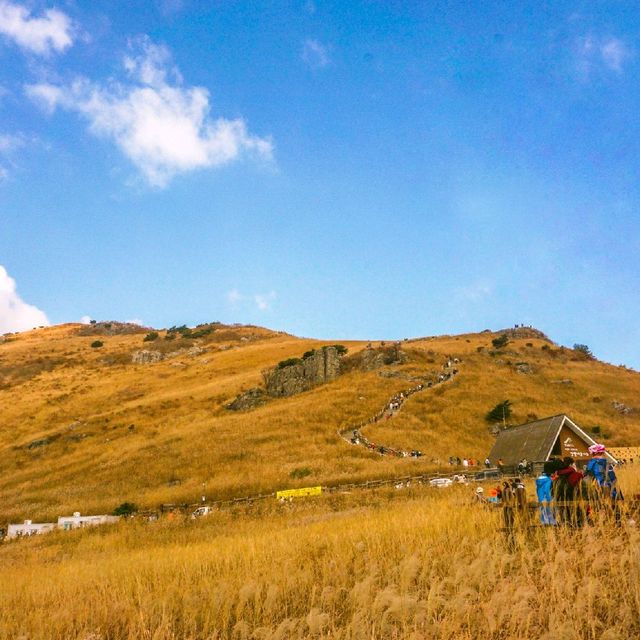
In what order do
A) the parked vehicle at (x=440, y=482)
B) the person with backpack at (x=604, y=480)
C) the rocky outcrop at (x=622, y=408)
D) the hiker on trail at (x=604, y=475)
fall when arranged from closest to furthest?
the person with backpack at (x=604, y=480) → the hiker on trail at (x=604, y=475) → the parked vehicle at (x=440, y=482) → the rocky outcrop at (x=622, y=408)

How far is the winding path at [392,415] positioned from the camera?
136 feet

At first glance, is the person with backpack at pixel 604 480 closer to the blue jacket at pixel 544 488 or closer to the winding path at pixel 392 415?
the blue jacket at pixel 544 488

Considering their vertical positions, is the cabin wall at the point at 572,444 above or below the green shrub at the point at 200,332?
below

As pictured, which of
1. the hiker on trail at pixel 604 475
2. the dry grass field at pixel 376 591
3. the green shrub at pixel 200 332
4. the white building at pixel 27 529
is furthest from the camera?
the green shrub at pixel 200 332

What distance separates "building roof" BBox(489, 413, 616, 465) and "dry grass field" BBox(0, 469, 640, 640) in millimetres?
24788

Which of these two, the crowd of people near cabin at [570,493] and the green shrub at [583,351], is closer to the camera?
the crowd of people near cabin at [570,493]

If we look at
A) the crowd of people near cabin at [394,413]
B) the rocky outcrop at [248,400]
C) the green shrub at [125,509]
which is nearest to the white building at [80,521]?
the green shrub at [125,509]

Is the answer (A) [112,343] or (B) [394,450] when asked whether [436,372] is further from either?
(A) [112,343]

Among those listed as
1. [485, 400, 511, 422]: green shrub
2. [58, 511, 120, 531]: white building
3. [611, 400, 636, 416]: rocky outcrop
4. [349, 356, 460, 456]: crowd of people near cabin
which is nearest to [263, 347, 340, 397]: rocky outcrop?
[349, 356, 460, 456]: crowd of people near cabin

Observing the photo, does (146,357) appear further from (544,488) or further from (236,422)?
(544,488)

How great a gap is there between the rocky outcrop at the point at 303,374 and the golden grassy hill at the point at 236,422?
8.30 feet

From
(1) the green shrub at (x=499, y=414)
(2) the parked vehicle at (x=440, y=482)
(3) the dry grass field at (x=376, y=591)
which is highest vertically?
(1) the green shrub at (x=499, y=414)

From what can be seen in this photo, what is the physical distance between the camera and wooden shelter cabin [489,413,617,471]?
1171 inches

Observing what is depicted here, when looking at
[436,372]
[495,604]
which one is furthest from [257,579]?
A: [436,372]
